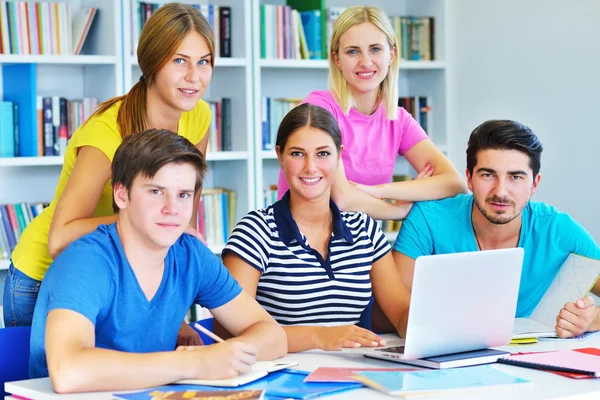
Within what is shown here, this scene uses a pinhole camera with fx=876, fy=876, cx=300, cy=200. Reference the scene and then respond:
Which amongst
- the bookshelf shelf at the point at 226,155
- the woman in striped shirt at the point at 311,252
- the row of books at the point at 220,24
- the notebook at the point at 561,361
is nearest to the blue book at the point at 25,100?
the row of books at the point at 220,24

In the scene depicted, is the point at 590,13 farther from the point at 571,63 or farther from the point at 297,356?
the point at 297,356

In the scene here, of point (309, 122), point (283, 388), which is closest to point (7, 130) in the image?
point (309, 122)

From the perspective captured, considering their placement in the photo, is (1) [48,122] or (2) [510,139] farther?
(1) [48,122]

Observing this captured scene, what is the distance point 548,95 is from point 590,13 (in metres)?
0.43

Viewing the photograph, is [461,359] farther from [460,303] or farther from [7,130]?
[7,130]

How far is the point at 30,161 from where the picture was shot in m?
3.73

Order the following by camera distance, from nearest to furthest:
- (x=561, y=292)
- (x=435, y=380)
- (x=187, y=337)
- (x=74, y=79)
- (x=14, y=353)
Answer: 1. (x=435, y=380)
2. (x=14, y=353)
3. (x=187, y=337)
4. (x=561, y=292)
5. (x=74, y=79)

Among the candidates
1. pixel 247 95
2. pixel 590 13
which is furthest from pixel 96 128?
pixel 590 13

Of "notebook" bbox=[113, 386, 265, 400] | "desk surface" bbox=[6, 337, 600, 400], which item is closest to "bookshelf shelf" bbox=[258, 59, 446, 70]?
"desk surface" bbox=[6, 337, 600, 400]

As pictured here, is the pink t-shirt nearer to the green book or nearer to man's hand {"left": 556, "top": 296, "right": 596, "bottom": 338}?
man's hand {"left": 556, "top": 296, "right": 596, "bottom": 338}

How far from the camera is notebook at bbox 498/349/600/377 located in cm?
181

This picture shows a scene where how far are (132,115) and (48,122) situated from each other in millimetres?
1683

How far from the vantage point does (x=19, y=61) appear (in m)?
3.68

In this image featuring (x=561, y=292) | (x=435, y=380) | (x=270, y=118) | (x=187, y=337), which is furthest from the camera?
(x=270, y=118)
